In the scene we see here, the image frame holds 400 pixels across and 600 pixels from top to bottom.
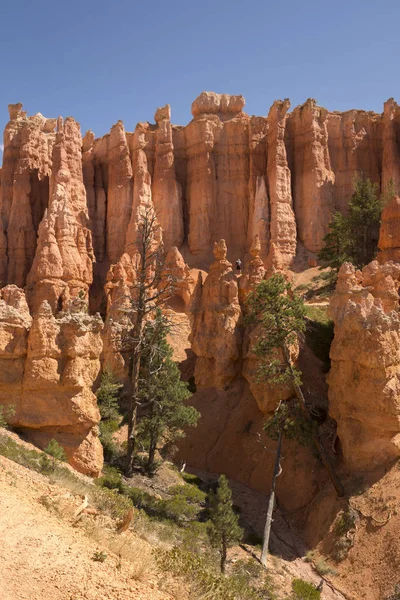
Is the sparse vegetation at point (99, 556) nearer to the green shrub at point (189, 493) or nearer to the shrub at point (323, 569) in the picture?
the green shrub at point (189, 493)

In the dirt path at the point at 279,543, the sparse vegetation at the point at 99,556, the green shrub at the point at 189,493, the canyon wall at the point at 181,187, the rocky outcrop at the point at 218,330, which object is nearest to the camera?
the sparse vegetation at the point at 99,556

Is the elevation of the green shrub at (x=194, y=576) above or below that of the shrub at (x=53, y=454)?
below

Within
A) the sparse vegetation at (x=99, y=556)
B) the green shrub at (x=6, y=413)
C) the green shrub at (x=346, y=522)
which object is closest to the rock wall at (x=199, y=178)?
the green shrub at (x=346, y=522)

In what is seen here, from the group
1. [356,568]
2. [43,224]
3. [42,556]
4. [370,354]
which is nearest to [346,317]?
[370,354]

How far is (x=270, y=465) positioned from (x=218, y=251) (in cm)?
1080

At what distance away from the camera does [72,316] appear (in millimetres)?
16438

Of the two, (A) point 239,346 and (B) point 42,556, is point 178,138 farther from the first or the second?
(B) point 42,556

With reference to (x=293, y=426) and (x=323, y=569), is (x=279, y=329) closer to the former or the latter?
(x=293, y=426)

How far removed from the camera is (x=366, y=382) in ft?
59.6

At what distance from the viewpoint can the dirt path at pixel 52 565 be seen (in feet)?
20.1

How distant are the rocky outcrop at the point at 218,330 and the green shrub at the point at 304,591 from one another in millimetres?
11053

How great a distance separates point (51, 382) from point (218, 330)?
1119 centimetres

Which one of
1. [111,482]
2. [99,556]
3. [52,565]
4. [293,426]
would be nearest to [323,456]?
[293,426]

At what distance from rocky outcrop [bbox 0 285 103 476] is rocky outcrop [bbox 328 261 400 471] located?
8.71 m
